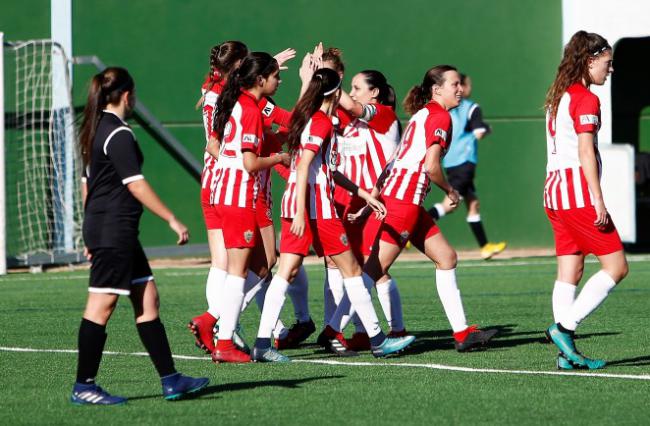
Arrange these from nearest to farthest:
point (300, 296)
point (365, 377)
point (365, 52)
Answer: point (365, 377)
point (300, 296)
point (365, 52)

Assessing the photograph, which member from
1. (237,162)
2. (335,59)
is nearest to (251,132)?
(237,162)

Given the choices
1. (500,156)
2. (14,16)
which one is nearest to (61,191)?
(14,16)

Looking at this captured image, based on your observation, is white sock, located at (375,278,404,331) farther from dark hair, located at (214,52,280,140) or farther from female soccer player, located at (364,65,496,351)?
dark hair, located at (214,52,280,140)

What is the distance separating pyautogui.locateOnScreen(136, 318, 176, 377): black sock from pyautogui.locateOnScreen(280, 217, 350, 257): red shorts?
1623mm

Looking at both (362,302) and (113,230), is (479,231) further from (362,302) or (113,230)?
(113,230)

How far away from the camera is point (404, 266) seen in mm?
15336

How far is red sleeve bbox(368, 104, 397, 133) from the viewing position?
9.12 meters

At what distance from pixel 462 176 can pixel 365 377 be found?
849 cm

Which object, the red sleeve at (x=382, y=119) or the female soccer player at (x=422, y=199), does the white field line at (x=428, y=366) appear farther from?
the red sleeve at (x=382, y=119)

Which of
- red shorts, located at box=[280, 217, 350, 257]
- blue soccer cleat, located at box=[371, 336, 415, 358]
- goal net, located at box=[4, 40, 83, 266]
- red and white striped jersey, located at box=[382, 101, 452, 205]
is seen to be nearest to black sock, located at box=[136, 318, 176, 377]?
red shorts, located at box=[280, 217, 350, 257]

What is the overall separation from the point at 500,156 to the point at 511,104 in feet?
2.39

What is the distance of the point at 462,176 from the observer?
15781 mm

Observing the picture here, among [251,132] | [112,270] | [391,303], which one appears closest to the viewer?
[112,270]

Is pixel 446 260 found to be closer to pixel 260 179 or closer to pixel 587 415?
pixel 260 179
